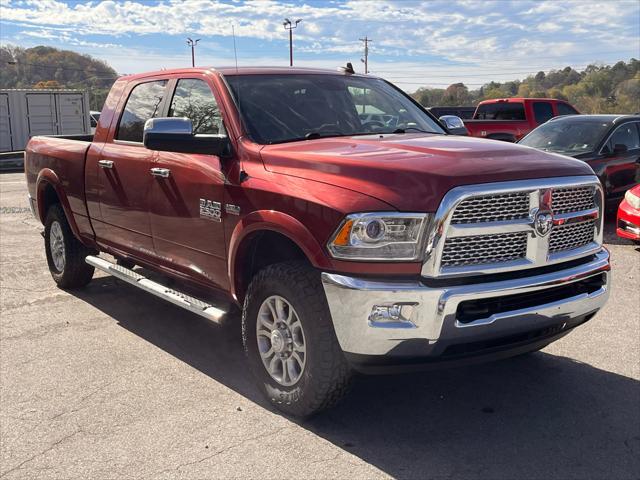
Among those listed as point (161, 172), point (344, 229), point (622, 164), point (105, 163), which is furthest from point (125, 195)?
point (622, 164)

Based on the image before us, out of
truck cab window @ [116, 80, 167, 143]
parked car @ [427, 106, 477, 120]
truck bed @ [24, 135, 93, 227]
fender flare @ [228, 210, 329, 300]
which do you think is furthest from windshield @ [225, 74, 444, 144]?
parked car @ [427, 106, 477, 120]

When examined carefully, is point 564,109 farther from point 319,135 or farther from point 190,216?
point 190,216

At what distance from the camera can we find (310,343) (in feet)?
11.5

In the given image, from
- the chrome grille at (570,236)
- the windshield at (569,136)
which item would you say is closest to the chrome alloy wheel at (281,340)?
the chrome grille at (570,236)

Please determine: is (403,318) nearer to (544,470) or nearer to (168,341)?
(544,470)

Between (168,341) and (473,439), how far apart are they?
260cm

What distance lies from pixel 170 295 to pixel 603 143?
25.6 feet

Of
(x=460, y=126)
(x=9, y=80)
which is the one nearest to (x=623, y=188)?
(x=460, y=126)

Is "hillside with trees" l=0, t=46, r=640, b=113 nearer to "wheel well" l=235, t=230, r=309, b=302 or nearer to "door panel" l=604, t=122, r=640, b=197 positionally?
"door panel" l=604, t=122, r=640, b=197

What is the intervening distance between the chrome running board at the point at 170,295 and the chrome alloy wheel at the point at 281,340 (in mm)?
370

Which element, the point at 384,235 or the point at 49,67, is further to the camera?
the point at 49,67

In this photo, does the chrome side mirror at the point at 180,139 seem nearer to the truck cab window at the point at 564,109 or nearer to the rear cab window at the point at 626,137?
the rear cab window at the point at 626,137

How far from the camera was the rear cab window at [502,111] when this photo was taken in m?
16.7

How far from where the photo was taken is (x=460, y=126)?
214 inches
